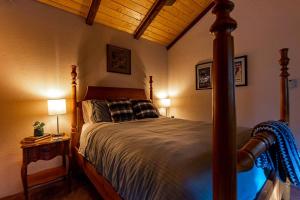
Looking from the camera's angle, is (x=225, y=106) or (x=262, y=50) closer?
(x=225, y=106)

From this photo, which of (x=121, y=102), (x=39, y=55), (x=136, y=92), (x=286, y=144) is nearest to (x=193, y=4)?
(x=136, y=92)

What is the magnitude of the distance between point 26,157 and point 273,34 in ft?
12.1

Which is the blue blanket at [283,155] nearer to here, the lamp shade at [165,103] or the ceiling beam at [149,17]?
the ceiling beam at [149,17]

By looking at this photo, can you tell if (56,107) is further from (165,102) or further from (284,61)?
(284,61)

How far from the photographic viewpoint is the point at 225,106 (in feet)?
1.78

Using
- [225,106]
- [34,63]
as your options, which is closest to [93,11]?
[34,63]

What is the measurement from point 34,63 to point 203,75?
9.50ft

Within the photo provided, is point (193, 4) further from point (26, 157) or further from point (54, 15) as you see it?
point (26, 157)

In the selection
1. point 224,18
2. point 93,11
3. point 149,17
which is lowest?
point 224,18

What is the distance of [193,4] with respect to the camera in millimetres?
3068

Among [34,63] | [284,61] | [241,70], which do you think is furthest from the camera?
[241,70]

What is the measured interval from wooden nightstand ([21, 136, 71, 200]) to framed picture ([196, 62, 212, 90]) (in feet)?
8.66

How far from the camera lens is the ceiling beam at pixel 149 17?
2.71m

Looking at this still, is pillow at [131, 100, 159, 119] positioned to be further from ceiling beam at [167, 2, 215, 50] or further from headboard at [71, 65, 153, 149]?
ceiling beam at [167, 2, 215, 50]
